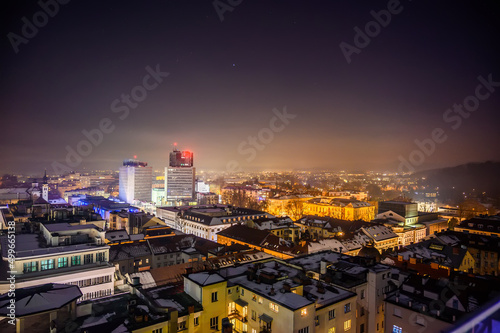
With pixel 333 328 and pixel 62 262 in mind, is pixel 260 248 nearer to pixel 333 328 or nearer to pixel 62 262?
pixel 333 328

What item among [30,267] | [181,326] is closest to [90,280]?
[30,267]

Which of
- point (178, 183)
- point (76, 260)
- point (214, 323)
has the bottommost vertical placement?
point (214, 323)

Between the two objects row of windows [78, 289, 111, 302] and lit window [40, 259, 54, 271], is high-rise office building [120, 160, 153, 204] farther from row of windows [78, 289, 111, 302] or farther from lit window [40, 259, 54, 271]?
lit window [40, 259, 54, 271]

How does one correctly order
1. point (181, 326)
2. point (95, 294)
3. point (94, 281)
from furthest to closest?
point (94, 281)
point (95, 294)
point (181, 326)

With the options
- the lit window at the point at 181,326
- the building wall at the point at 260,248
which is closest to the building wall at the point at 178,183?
the building wall at the point at 260,248

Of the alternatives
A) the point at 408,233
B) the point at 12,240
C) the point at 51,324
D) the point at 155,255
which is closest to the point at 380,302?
the point at 51,324

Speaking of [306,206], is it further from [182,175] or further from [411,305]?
[411,305]
